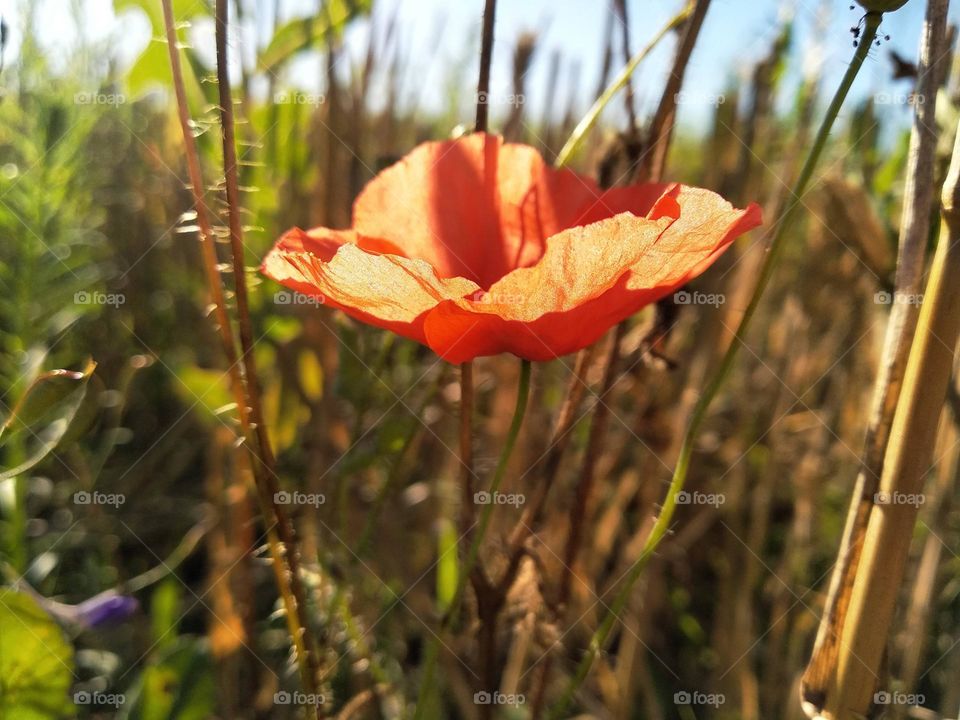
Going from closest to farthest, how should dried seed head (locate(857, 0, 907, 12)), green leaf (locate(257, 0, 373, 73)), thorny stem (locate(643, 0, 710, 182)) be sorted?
dried seed head (locate(857, 0, 907, 12)), thorny stem (locate(643, 0, 710, 182)), green leaf (locate(257, 0, 373, 73))

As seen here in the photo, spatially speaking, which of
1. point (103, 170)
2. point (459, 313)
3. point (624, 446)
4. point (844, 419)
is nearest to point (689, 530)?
point (624, 446)

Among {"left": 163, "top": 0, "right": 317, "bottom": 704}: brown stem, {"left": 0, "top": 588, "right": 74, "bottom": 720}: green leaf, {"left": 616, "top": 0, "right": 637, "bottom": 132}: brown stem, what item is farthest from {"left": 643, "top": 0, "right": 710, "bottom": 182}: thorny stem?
{"left": 0, "top": 588, "right": 74, "bottom": 720}: green leaf

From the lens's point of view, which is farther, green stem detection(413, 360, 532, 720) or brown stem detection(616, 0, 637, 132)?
brown stem detection(616, 0, 637, 132)

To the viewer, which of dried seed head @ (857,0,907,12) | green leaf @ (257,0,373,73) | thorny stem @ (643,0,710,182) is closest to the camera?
dried seed head @ (857,0,907,12)

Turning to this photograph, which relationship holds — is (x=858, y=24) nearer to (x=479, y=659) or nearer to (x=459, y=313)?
(x=459, y=313)

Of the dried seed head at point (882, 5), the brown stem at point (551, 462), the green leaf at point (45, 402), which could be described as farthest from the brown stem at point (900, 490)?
the green leaf at point (45, 402)

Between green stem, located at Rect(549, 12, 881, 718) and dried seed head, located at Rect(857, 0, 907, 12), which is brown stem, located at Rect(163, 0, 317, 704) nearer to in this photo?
green stem, located at Rect(549, 12, 881, 718)
